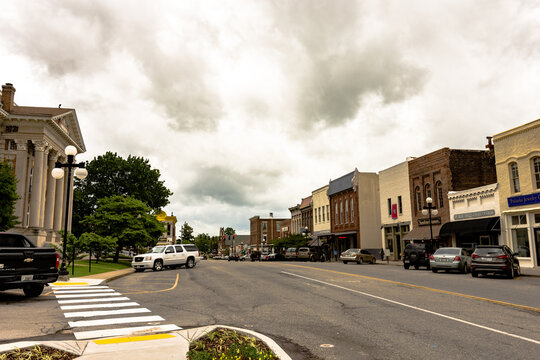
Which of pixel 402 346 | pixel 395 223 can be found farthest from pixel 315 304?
pixel 395 223

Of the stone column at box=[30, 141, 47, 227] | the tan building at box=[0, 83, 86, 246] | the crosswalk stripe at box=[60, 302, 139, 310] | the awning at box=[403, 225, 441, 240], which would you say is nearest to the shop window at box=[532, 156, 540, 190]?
the awning at box=[403, 225, 441, 240]

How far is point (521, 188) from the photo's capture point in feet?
96.4

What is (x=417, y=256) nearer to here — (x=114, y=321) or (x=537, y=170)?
(x=537, y=170)

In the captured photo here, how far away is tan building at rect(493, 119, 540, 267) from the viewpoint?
28.3 m

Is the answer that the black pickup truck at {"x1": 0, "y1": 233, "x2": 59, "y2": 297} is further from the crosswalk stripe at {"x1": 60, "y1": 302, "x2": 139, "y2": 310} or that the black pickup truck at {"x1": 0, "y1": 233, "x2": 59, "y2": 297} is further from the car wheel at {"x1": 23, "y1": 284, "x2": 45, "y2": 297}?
the crosswalk stripe at {"x1": 60, "y1": 302, "x2": 139, "y2": 310}

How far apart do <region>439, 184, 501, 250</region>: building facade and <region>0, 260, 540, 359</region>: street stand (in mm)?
18016

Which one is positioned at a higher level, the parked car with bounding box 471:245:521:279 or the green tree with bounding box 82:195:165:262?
the green tree with bounding box 82:195:165:262

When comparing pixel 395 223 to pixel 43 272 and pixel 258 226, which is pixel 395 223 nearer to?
pixel 43 272

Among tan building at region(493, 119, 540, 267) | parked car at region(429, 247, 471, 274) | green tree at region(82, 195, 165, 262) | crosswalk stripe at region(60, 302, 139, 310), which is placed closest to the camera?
crosswalk stripe at region(60, 302, 139, 310)

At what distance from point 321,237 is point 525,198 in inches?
1542

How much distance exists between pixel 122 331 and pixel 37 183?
38104 mm

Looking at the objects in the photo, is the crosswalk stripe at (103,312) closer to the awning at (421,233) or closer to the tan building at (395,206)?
the awning at (421,233)

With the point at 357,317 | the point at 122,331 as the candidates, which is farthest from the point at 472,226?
the point at 122,331

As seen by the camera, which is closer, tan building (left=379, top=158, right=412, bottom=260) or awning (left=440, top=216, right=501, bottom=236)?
awning (left=440, top=216, right=501, bottom=236)
